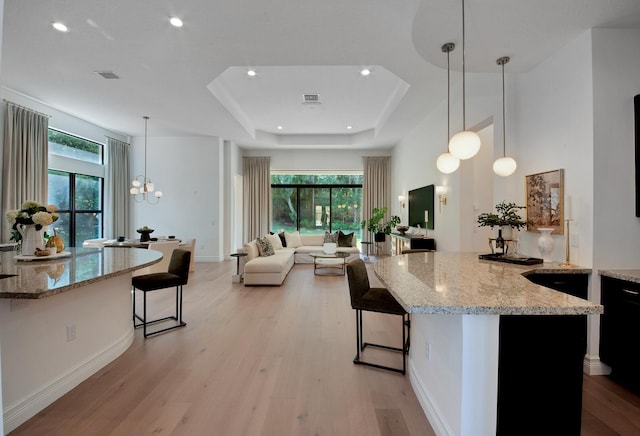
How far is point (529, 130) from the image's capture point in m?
3.30

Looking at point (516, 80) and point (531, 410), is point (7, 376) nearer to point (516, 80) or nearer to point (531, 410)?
point (531, 410)

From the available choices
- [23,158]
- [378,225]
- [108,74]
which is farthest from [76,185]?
[378,225]

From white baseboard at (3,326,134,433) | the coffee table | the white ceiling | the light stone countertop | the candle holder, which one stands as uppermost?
the white ceiling

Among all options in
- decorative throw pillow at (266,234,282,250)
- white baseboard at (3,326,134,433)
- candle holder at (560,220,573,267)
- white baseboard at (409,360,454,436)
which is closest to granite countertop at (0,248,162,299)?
white baseboard at (3,326,134,433)

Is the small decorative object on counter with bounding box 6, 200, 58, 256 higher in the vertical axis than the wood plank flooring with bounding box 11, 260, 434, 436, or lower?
higher

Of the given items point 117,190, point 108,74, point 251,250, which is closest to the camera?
point 108,74

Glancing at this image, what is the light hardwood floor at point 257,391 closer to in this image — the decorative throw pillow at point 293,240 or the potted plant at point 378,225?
the decorative throw pillow at point 293,240

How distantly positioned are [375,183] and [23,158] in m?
7.88

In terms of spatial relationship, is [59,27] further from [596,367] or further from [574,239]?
[596,367]

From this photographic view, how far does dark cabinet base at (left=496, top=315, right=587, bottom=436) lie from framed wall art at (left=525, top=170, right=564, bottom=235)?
1.68 m

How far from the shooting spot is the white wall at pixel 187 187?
794 cm

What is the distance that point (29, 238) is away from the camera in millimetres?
2768

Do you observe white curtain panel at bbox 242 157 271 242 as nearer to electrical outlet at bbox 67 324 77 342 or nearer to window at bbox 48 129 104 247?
window at bbox 48 129 104 247

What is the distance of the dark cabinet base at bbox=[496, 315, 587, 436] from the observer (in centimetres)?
158
